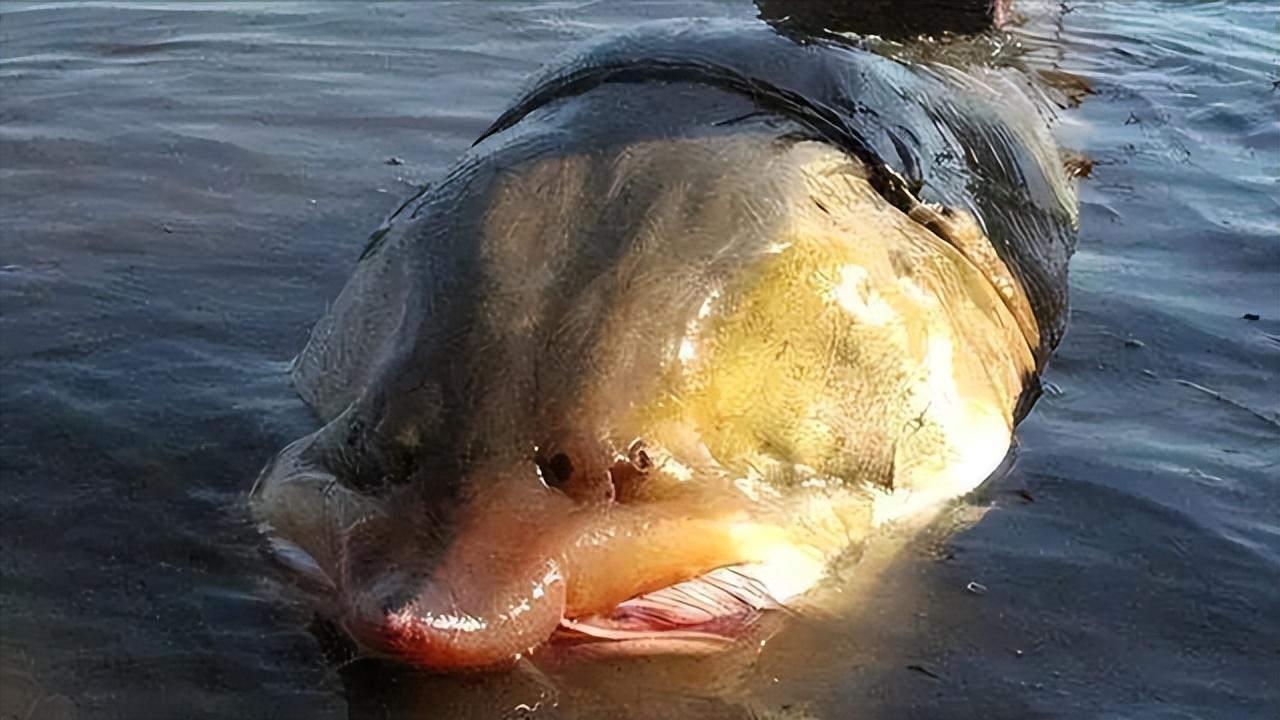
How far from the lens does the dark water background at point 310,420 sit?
2.58 metres

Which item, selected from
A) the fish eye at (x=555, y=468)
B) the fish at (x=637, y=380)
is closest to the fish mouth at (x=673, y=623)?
the fish at (x=637, y=380)

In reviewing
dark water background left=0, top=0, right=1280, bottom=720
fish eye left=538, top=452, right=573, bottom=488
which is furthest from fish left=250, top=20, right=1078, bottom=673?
dark water background left=0, top=0, right=1280, bottom=720

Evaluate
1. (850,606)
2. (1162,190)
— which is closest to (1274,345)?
(1162,190)

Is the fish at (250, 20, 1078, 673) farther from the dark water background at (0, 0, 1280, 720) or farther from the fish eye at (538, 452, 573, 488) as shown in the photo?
the dark water background at (0, 0, 1280, 720)

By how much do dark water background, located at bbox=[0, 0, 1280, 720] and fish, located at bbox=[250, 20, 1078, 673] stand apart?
0.44 feet

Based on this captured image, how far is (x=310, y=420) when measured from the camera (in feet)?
10.7

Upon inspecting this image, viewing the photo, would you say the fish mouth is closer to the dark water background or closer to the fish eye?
the dark water background

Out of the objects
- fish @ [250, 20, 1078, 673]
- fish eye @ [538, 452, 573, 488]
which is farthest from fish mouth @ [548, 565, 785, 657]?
fish eye @ [538, 452, 573, 488]

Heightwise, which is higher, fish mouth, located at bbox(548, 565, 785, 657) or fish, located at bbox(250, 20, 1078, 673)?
fish, located at bbox(250, 20, 1078, 673)

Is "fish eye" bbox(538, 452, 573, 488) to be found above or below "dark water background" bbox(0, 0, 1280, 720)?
above

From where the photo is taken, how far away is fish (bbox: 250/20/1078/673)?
256 centimetres

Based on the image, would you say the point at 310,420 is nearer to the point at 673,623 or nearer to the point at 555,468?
the point at 555,468

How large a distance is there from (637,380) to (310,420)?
92cm

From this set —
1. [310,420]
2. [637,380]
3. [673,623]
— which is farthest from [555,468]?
[310,420]
